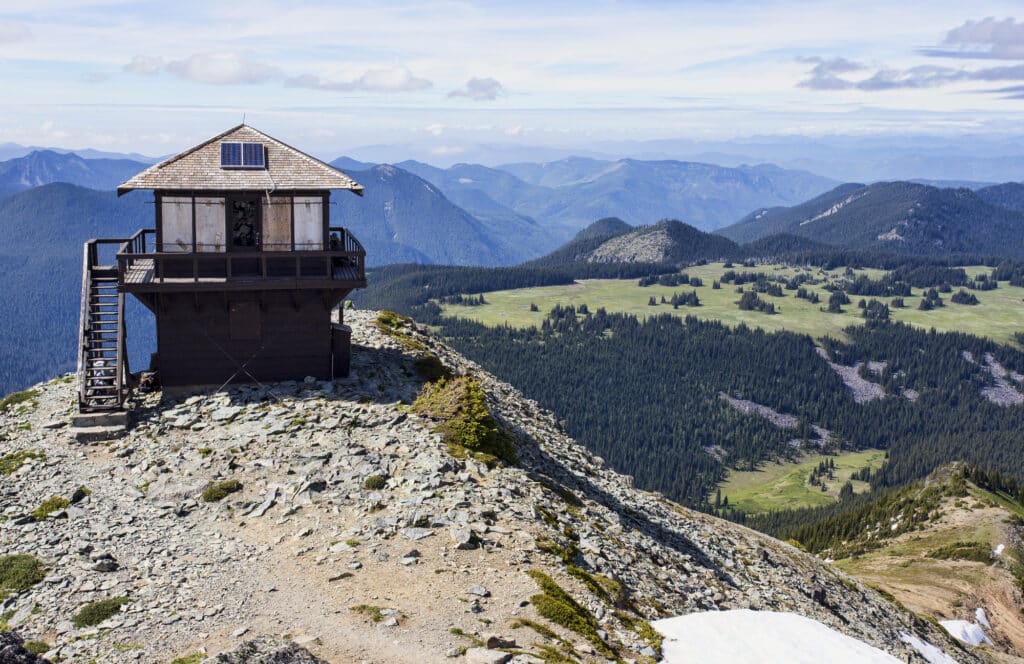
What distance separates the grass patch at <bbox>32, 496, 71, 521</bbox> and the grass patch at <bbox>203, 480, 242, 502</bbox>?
5.22 m

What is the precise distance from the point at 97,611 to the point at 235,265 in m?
21.6

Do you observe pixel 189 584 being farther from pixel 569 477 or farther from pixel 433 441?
pixel 569 477

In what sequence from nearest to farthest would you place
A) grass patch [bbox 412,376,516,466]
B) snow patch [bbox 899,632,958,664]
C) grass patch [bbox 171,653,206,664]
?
grass patch [bbox 171,653,206,664] → grass patch [bbox 412,376,516,466] → snow patch [bbox 899,632,958,664]

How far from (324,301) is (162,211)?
8.89 metres

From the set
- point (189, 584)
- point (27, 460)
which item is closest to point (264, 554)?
point (189, 584)

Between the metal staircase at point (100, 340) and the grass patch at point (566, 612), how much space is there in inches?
938

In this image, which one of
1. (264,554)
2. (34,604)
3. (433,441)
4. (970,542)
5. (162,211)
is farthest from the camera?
(970,542)

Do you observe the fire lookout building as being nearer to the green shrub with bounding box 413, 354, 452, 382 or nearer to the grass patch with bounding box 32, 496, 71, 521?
the green shrub with bounding box 413, 354, 452, 382

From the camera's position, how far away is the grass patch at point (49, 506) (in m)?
31.2

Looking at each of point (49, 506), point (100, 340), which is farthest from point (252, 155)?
point (49, 506)

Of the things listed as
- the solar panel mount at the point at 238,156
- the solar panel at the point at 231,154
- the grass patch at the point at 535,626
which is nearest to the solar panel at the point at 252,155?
the solar panel mount at the point at 238,156

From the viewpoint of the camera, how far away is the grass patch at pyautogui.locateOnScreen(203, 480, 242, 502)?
32219mm

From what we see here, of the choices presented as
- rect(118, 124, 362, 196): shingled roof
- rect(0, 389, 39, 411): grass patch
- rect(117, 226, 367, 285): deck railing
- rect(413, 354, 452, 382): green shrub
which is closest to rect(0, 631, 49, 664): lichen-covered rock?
rect(117, 226, 367, 285): deck railing

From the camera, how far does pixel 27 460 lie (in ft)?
118
